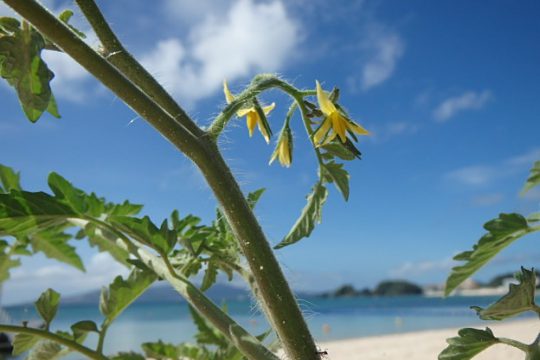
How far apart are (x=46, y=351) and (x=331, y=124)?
2.59 ft

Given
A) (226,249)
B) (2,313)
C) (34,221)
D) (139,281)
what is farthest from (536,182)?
(2,313)

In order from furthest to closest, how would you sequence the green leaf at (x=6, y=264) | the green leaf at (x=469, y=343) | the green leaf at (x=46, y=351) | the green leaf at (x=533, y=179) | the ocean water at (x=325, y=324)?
the ocean water at (x=325, y=324), the green leaf at (x=6, y=264), the green leaf at (x=46, y=351), the green leaf at (x=533, y=179), the green leaf at (x=469, y=343)

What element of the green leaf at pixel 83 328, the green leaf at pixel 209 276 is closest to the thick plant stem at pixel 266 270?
the green leaf at pixel 209 276

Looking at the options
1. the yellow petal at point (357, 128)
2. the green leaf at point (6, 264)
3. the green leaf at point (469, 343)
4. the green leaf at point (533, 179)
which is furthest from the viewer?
the green leaf at point (6, 264)

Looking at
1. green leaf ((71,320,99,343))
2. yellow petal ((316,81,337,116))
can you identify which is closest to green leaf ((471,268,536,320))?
yellow petal ((316,81,337,116))

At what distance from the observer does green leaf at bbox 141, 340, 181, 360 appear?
142 centimetres

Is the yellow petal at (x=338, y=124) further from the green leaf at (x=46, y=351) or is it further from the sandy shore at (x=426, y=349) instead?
the green leaf at (x=46, y=351)

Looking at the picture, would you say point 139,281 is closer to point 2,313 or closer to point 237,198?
point 237,198

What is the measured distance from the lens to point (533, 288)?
0.87 m

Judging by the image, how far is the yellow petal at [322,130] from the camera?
994 millimetres

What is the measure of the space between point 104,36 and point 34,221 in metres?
0.33

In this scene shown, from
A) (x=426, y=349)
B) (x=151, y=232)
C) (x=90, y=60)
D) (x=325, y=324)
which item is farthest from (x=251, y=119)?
(x=325, y=324)

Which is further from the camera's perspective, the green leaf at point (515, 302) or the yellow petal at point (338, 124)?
the yellow petal at point (338, 124)

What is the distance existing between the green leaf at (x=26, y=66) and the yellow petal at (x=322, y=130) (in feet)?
1.48
